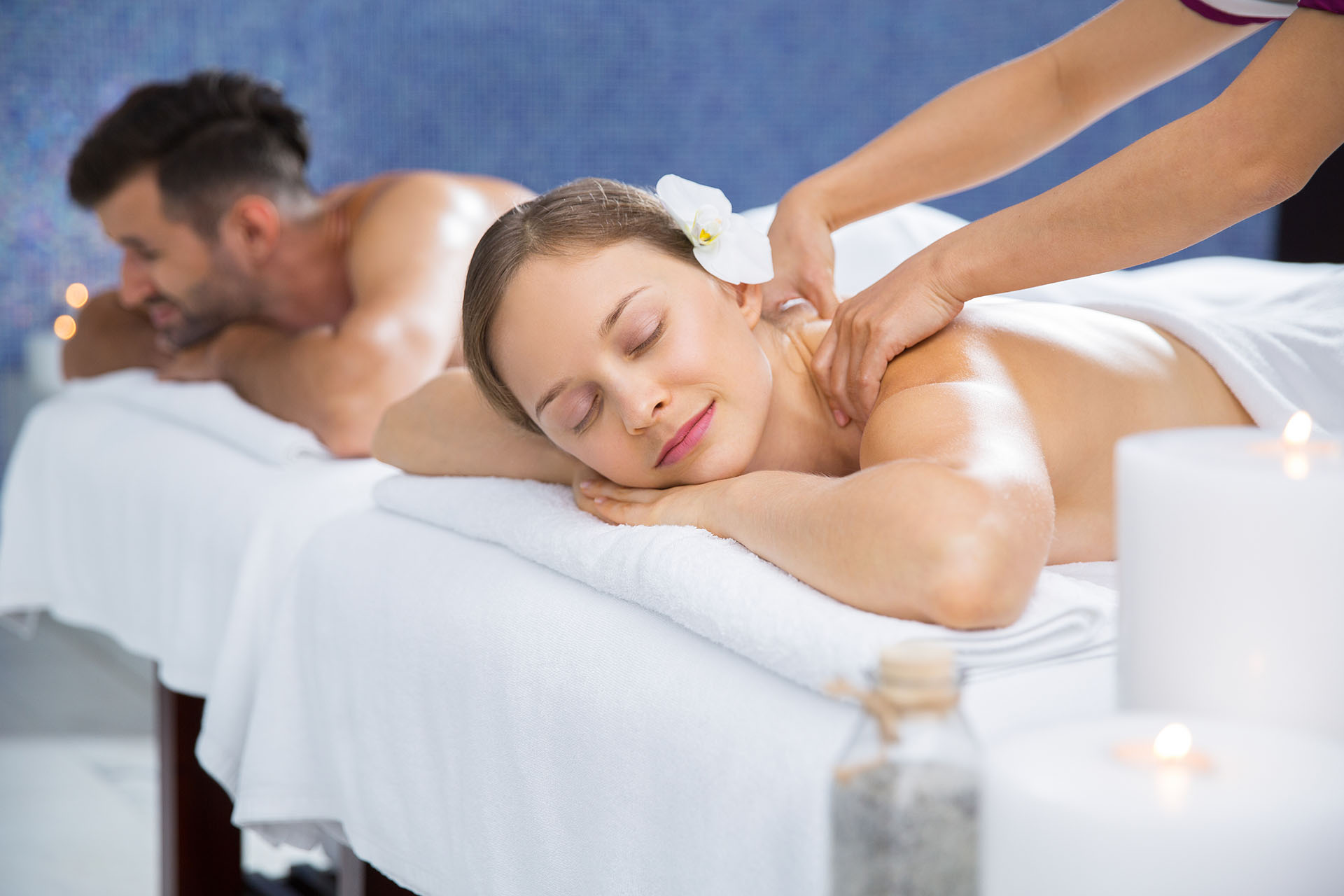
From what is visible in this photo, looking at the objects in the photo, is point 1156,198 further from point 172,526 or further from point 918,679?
point 172,526

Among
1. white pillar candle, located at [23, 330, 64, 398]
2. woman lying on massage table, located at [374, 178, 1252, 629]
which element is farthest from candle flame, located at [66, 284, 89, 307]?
woman lying on massage table, located at [374, 178, 1252, 629]

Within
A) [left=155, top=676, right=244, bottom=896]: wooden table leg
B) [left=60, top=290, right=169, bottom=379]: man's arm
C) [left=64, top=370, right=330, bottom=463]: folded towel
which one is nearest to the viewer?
[left=64, top=370, right=330, bottom=463]: folded towel

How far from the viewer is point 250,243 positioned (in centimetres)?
239

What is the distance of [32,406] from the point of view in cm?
338

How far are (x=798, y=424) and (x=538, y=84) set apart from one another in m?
2.93

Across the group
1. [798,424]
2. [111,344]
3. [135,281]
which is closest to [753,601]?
[798,424]

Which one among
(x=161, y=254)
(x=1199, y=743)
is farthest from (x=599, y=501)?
(x=161, y=254)

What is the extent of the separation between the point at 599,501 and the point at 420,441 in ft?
1.20

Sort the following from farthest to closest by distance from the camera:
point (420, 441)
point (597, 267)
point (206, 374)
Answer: point (206, 374)
point (420, 441)
point (597, 267)

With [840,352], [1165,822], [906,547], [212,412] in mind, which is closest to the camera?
[1165,822]

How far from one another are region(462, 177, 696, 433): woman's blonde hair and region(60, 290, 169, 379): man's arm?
4.64 feet

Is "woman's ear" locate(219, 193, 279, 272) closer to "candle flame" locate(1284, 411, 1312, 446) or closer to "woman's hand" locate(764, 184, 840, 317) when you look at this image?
"woman's hand" locate(764, 184, 840, 317)

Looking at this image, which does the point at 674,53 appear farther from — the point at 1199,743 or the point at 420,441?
the point at 1199,743

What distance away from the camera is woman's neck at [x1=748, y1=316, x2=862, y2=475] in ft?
4.39
